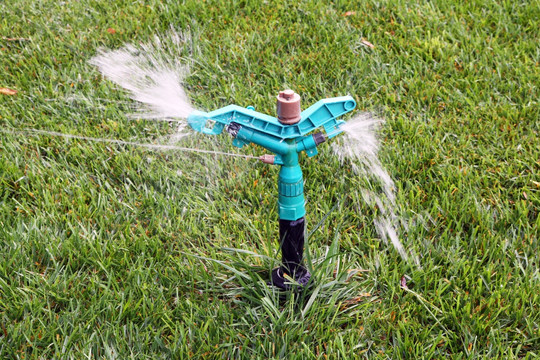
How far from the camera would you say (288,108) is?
158 centimetres

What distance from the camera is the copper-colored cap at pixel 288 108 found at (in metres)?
1.58

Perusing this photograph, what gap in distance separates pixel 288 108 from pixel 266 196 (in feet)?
2.96

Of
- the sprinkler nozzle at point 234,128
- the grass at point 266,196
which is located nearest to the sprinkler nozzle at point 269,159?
the sprinkler nozzle at point 234,128

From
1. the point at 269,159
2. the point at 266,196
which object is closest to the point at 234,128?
the point at 269,159

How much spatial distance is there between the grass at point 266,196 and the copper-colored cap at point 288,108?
1.67 feet

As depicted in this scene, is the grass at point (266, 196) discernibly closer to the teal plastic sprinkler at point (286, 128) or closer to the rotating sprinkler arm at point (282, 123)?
the teal plastic sprinkler at point (286, 128)

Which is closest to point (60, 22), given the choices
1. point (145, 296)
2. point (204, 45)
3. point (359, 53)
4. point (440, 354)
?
point (204, 45)

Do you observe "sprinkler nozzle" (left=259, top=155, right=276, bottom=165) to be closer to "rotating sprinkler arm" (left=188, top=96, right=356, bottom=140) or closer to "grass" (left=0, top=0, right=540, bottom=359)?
"rotating sprinkler arm" (left=188, top=96, right=356, bottom=140)

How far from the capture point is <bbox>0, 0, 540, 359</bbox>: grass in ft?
6.13

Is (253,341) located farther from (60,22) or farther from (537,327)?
(60,22)

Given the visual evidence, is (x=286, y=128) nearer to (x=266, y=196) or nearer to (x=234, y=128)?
(x=234, y=128)

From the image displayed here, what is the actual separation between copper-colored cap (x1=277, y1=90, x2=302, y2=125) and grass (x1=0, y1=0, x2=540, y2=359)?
509mm

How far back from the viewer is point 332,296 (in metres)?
1.93

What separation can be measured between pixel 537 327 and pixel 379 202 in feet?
2.53
